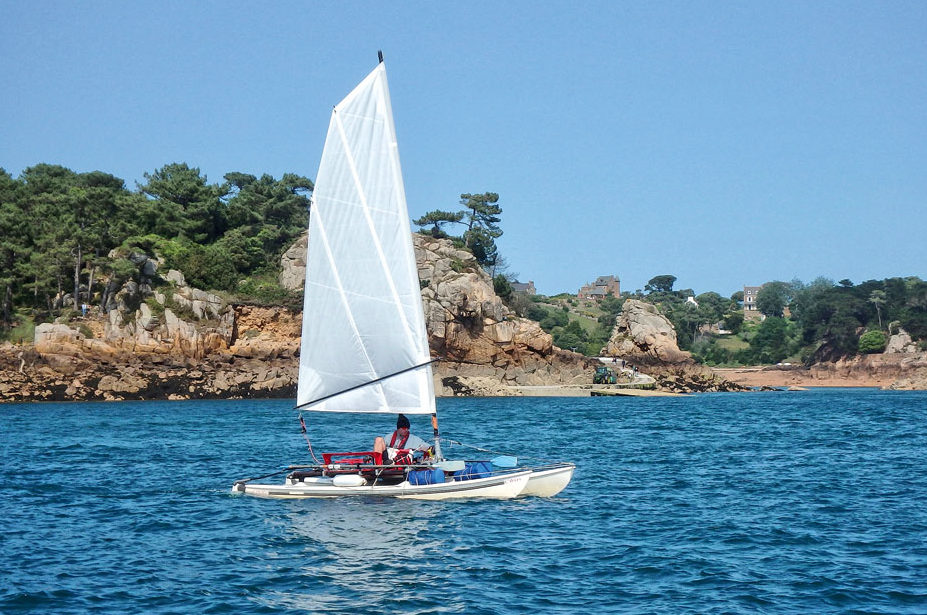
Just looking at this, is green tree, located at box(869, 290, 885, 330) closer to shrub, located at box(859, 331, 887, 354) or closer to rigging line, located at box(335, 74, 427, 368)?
shrub, located at box(859, 331, 887, 354)

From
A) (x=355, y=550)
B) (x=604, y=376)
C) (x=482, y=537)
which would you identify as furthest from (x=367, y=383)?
(x=604, y=376)

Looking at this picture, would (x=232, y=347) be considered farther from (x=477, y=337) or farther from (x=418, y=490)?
(x=418, y=490)

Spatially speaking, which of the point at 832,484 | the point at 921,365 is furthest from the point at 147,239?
the point at 921,365

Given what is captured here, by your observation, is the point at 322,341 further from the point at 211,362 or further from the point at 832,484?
the point at 211,362

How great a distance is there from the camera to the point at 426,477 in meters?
23.2

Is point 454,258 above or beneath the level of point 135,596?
above

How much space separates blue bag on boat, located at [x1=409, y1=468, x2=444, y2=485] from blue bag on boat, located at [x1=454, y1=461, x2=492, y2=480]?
2.22 ft

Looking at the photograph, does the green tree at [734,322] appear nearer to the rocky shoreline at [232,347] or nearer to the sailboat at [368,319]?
the rocky shoreline at [232,347]

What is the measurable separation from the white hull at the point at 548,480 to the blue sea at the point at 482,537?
0.47 meters

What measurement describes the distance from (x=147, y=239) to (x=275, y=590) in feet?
230

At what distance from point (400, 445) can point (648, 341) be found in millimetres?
88031

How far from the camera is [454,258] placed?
95.4 metres

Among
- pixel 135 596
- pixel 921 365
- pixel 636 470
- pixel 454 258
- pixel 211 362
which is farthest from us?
pixel 921 365

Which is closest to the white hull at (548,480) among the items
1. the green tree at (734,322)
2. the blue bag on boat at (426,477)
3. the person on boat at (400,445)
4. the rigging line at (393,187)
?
the blue bag on boat at (426,477)
